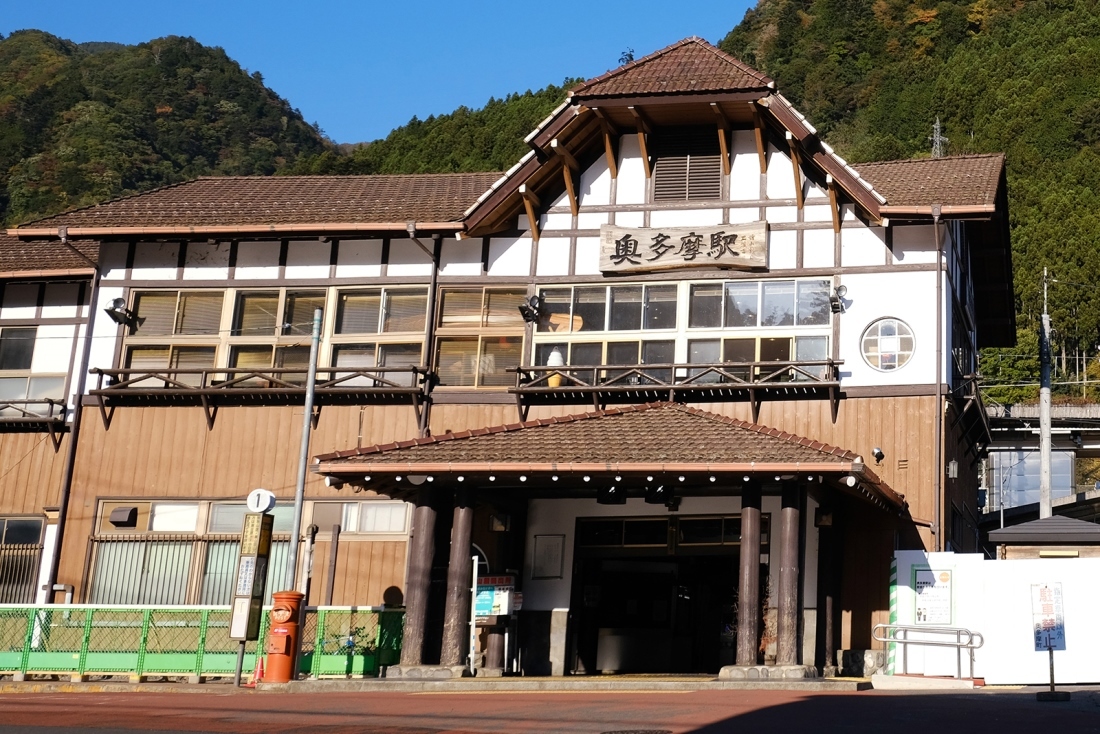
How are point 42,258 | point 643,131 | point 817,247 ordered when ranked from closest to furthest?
point 817,247 → point 643,131 → point 42,258

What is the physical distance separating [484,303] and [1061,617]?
426 inches

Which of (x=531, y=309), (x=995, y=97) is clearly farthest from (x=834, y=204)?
(x=995, y=97)

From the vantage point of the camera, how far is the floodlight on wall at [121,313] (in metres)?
23.4

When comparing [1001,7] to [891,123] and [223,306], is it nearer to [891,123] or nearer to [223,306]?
[891,123]

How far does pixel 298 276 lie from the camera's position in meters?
23.5

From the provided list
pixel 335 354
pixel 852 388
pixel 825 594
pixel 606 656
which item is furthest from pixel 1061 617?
pixel 335 354

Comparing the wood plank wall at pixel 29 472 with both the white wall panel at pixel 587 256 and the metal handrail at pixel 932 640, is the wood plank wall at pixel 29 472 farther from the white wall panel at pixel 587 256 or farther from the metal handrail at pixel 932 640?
the metal handrail at pixel 932 640

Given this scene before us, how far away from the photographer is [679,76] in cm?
2139

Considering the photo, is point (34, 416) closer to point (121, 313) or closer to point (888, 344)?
point (121, 313)

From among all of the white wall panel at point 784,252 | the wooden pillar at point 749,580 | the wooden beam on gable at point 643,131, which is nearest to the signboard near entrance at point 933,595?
the wooden pillar at point 749,580

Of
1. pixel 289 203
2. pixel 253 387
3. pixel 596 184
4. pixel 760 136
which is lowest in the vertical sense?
pixel 253 387

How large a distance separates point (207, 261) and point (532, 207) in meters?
6.32

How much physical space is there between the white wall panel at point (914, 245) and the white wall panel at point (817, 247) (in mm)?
1058

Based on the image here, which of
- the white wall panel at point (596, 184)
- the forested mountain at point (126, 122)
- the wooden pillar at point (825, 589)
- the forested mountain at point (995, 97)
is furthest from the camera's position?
the forested mountain at point (126, 122)
